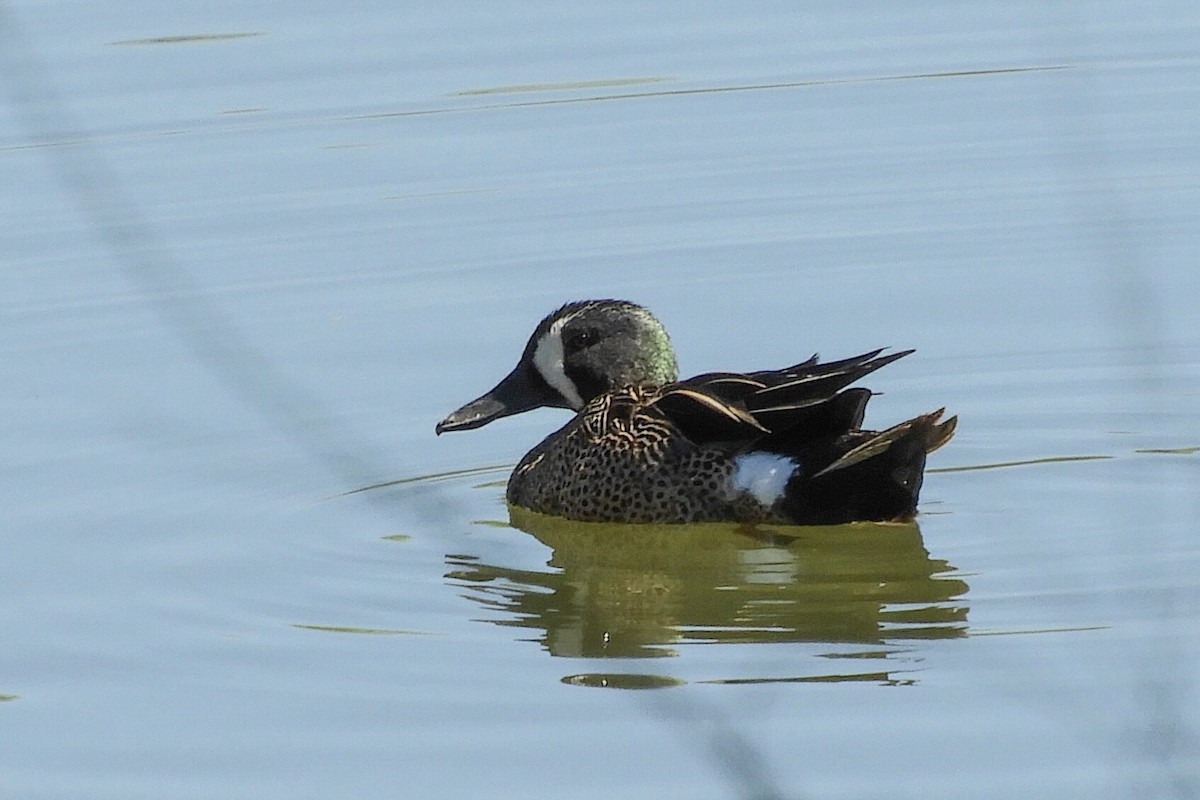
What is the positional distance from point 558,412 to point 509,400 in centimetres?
132

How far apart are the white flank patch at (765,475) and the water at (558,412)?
7.6 inches

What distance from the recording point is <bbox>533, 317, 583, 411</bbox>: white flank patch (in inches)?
352

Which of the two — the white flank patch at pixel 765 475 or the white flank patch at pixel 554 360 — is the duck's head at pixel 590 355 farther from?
the white flank patch at pixel 765 475

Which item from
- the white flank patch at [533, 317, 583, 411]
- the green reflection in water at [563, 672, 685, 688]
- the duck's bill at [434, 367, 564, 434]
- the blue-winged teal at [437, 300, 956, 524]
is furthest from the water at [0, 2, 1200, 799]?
the white flank patch at [533, 317, 583, 411]

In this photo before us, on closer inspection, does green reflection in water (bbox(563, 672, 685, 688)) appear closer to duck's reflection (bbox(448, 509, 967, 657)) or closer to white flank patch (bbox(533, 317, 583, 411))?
duck's reflection (bbox(448, 509, 967, 657))

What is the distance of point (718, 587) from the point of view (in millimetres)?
7598

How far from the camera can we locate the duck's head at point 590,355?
891cm

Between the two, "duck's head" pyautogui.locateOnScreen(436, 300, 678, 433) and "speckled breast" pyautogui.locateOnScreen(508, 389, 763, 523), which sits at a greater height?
"duck's head" pyautogui.locateOnScreen(436, 300, 678, 433)

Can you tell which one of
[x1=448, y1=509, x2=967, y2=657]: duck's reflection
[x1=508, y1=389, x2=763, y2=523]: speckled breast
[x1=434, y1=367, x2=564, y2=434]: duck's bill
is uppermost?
[x1=434, y1=367, x2=564, y2=434]: duck's bill

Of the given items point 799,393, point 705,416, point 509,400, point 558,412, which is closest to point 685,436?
point 705,416

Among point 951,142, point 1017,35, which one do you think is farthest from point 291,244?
point 1017,35

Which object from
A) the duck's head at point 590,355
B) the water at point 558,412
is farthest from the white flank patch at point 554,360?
the water at point 558,412

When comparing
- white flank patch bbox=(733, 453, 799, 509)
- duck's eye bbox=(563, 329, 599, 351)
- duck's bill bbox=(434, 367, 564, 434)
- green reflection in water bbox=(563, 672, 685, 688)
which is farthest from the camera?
duck's eye bbox=(563, 329, 599, 351)

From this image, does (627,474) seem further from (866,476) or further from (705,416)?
(866,476)
